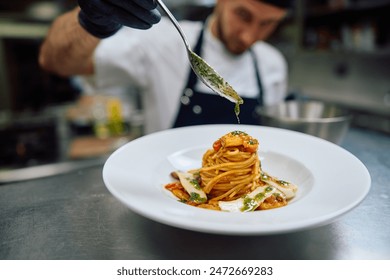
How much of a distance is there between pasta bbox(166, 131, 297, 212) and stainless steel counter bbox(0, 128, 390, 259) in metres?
0.17

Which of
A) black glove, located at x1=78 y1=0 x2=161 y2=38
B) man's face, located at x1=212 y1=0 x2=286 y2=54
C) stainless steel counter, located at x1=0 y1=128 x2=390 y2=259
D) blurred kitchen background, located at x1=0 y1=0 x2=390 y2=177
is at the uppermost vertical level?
black glove, located at x1=78 y1=0 x2=161 y2=38

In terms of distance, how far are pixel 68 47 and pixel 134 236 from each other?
4.53ft

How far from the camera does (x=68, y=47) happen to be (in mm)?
1825

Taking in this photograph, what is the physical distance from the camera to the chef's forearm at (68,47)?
1757 millimetres

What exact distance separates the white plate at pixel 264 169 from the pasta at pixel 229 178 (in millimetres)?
59

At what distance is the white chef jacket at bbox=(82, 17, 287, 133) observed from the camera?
212cm

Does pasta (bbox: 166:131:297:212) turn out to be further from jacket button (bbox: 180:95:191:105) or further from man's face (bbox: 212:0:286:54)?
man's face (bbox: 212:0:286:54)

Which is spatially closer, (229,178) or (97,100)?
(229,178)

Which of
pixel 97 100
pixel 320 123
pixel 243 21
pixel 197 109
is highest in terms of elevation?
pixel 243 21

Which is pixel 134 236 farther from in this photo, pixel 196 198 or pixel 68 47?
pixel 68 47

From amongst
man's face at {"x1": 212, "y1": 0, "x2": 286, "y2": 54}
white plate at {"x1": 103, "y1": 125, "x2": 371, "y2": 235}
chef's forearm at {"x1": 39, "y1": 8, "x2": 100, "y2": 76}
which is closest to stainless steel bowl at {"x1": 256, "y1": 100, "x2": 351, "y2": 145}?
white plate at {"x1": 103, "y1": 125, "x2": 371, "y2": 235}

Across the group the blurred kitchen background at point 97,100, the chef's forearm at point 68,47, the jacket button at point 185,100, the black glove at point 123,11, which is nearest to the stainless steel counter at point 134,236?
the black glove at point 123,11

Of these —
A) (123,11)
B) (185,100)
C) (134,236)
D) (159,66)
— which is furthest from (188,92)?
(134,236)

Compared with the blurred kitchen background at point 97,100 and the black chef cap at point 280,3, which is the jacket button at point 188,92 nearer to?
the black chef cap at point 280,3
